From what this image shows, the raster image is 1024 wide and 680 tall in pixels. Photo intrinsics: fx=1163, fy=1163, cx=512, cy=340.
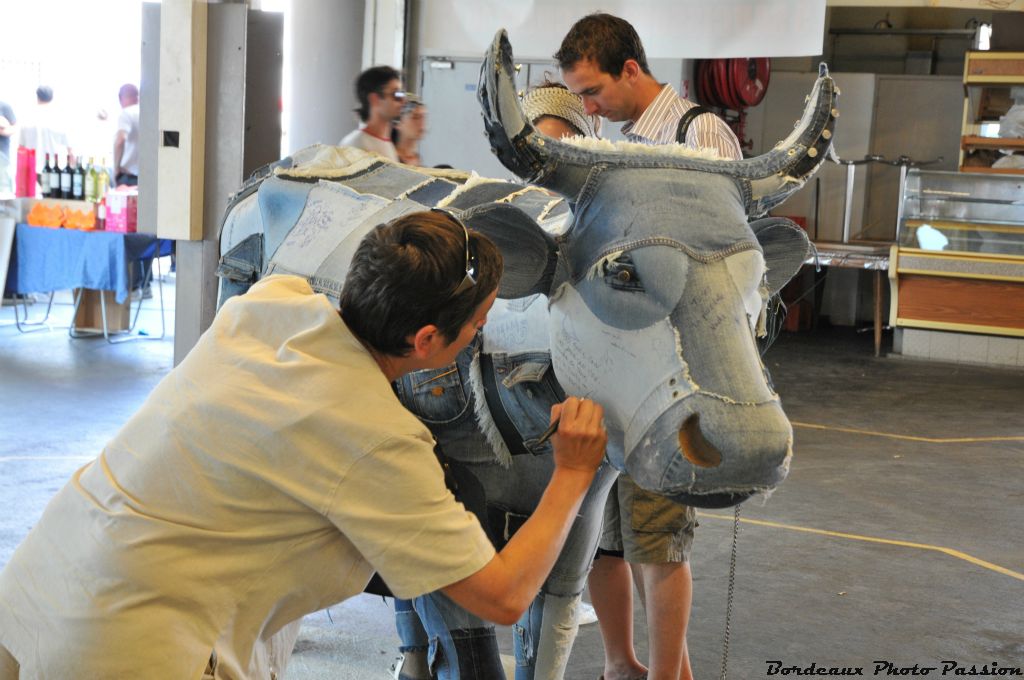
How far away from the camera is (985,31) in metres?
11.9

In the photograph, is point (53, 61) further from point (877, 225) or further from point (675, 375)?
point (675, 375)

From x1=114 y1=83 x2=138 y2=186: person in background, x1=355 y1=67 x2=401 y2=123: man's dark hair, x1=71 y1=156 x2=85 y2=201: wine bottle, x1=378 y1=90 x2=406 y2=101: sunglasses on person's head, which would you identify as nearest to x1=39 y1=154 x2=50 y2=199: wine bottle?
x1=71 y1=156 x2=85 y2=201: wine bottle

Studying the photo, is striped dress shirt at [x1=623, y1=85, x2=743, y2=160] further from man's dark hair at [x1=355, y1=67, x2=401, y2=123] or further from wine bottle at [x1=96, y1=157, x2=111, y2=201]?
wine bottle at [x1=96, y1=157, x2=111, y2=201]

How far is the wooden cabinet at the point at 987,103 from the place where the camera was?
36.2ft

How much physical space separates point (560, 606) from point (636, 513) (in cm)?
68

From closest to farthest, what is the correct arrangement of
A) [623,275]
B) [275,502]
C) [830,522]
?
[275,502] → [623,275] → [830,522]

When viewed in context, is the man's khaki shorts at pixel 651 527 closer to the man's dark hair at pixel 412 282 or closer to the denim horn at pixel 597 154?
the denim horn at pixel 597 154

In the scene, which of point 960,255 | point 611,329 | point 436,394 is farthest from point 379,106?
point 960,255

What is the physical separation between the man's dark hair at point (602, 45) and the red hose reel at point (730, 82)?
8.47 metres

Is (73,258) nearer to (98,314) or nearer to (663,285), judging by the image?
(98,314)

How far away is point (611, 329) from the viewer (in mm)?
2084

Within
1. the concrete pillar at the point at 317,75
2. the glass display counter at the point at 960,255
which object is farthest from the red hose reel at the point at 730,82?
the concrete pillar at the point at 317,75

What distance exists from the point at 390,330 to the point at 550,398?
541 mm

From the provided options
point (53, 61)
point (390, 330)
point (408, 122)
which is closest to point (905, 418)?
point (408, 122)
